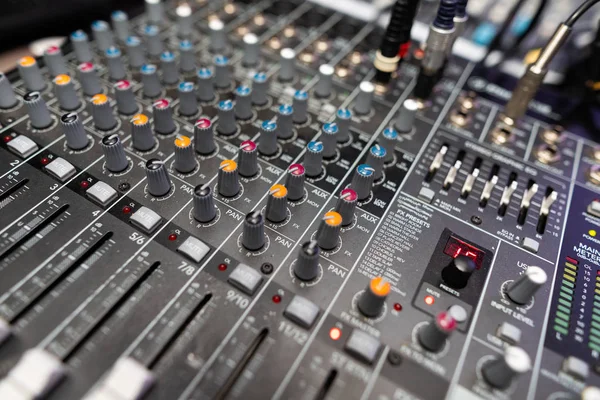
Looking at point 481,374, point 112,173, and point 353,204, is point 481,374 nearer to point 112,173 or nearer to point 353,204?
point 353,204

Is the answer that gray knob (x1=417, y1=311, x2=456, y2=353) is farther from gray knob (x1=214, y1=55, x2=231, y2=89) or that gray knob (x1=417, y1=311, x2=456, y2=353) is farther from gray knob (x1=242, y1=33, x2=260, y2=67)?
gray knob (x1=242, y1=33, x2=260, y2=67)

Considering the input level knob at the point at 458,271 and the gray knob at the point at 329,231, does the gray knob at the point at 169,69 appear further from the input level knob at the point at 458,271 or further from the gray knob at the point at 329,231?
the input level knob at the point at 458,271

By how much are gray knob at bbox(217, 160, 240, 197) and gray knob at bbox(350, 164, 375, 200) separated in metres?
0.37

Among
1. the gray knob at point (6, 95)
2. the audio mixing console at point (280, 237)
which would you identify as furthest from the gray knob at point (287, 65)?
the gray knob at point (6, 95)

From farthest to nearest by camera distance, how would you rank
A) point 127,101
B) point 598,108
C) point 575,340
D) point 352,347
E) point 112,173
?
point 598,108
point 127,101
point 112,173
point 575,340
point 352,347

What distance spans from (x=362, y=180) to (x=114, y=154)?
77cm

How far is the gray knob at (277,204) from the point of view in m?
1.28

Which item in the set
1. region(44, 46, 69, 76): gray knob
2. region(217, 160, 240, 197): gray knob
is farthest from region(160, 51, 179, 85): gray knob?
region(217, 160, 240, 197): gray knob

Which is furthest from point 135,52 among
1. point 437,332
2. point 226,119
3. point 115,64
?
point 437,332

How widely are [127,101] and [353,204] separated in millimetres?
901

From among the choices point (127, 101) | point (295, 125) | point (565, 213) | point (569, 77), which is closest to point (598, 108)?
point (569, 77)

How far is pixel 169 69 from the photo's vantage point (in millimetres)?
1728

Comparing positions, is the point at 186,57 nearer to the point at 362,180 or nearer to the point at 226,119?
the point at 226,119

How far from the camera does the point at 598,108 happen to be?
1.90 m
